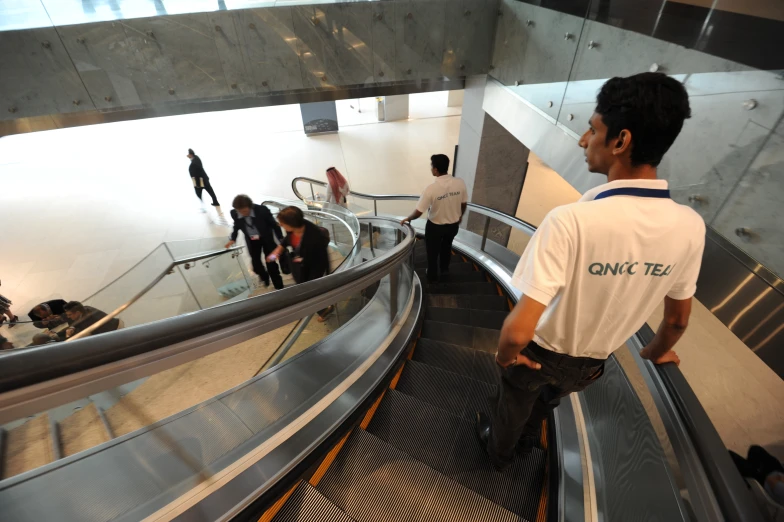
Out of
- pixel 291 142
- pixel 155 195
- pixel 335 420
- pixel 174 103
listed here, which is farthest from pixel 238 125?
pixel 335 420

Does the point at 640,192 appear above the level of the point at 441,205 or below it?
above

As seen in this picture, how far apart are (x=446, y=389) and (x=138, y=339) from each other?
1815 mm

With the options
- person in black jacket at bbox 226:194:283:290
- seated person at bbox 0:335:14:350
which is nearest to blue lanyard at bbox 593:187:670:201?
person in black jacket at bbox 226:194:283:290

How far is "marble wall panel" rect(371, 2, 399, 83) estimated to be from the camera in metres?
5.41

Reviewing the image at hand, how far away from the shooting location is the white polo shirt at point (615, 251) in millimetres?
979

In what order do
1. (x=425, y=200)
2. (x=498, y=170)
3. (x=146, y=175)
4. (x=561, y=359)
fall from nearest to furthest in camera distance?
(x=561, y=359), (x=425, y=200), (x=498, y=170), (x=146, y=175)

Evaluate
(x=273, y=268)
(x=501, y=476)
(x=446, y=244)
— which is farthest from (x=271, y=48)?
(x=501, y=476)

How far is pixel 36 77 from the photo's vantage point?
17.0 ft

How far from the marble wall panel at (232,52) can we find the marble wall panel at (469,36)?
10.7 ft

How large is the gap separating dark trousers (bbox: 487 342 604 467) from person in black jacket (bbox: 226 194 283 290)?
2.77m

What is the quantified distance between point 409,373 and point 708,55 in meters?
3.11

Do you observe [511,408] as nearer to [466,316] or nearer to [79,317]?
[466,316]

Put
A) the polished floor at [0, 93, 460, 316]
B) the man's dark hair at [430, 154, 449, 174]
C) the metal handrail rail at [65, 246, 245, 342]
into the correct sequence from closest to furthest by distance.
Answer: the metal handrail rail at [65, 246, 245, 342] → the man's dark hair at [430, 154, 449, 174] → the polished floor at [0, 93, 460, 316]

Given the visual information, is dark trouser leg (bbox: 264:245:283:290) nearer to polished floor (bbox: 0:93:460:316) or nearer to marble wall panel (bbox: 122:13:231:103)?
marble wall panel (bbox: 122:13:231:103)
